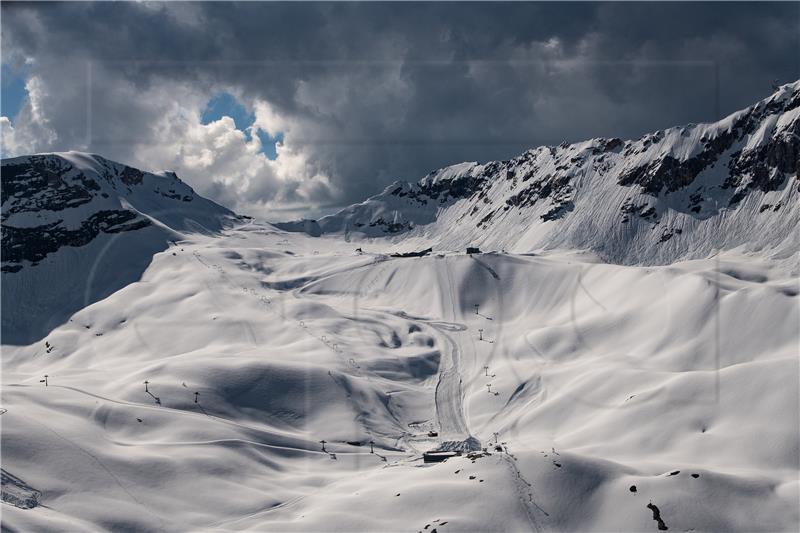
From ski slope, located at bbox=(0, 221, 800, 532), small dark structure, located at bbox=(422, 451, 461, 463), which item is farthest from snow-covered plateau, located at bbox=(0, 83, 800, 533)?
small dark structure, located at bbox=(422, 451, 461, 463)

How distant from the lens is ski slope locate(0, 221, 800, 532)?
65.2m

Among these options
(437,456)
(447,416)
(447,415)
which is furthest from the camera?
(447,415)

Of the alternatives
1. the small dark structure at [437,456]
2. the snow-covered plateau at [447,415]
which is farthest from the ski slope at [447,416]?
the small dark structure at [437,456]

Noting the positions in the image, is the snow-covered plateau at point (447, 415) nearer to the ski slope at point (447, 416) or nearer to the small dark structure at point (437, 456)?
the ski slope at point (447, 416)

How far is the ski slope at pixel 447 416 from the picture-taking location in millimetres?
65188

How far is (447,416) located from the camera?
114 meters

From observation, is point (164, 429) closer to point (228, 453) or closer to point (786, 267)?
point (228, 453)

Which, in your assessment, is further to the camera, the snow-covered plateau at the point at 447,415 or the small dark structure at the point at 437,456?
the small dark structure at the point at 437,456

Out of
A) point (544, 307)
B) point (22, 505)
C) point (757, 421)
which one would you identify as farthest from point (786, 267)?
point (22, 505)

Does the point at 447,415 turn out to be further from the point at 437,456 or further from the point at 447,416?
the point at 437,456

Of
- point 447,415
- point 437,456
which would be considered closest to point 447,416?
point 447,415

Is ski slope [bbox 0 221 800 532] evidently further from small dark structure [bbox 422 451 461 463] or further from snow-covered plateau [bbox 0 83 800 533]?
small dark structure [bbox 422 451 461 463]

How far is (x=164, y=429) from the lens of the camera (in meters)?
90.8

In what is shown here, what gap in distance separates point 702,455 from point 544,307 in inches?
3578
